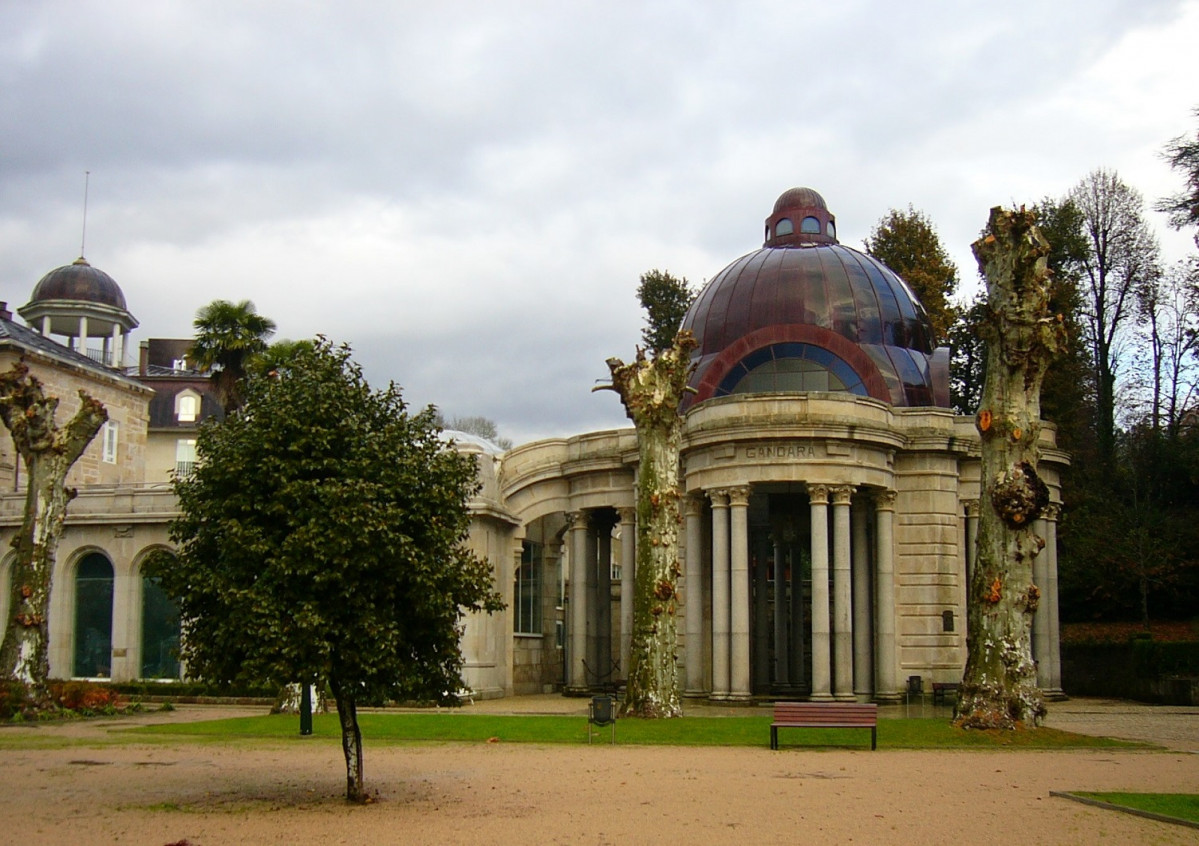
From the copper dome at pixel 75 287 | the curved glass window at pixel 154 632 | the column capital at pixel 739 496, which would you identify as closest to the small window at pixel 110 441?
the copper dome at pixel 75 287

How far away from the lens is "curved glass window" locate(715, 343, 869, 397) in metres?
41.5

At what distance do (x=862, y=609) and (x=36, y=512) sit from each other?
24.2m

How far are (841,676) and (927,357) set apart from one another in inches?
501

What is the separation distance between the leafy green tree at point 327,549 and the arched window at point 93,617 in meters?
31.2

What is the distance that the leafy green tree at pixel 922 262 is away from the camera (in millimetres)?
57625

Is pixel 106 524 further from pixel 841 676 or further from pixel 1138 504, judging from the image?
pixel 1138 504

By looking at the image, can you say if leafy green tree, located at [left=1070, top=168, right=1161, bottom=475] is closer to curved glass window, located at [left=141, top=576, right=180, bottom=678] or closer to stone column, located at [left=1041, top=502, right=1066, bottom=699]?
stone column, located at [left=1041, top=502, right=1066, bottom=699]

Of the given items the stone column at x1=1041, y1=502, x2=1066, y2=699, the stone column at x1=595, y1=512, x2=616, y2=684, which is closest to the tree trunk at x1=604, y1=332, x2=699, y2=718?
the stone column at x1=595, y1=512, x2=616, y2=684

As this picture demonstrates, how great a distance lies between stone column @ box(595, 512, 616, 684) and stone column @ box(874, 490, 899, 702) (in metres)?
10.6

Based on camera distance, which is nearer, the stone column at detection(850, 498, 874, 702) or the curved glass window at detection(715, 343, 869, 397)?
the stone column at detection(850, 498, 874, 702)

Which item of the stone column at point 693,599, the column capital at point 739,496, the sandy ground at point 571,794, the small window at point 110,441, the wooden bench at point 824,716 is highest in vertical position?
the small window at point 110,441

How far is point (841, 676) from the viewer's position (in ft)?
121

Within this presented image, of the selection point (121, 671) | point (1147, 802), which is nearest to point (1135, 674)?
point (1147, 802)

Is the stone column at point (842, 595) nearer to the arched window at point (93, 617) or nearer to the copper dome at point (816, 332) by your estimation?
the copper dome at point (816, 332)
